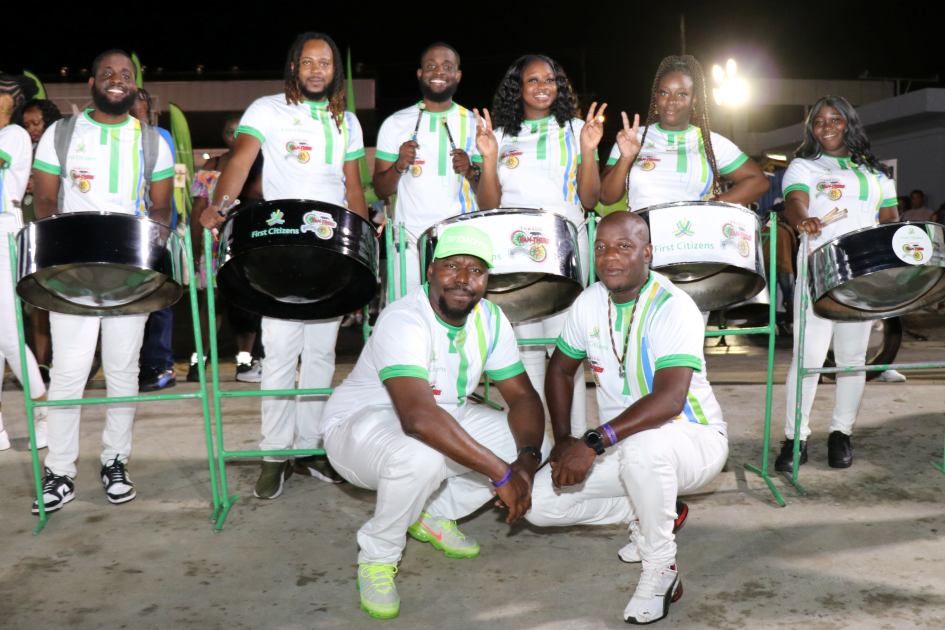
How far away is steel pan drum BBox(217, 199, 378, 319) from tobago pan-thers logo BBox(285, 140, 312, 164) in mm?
365

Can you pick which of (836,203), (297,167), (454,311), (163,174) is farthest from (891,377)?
(163,174)

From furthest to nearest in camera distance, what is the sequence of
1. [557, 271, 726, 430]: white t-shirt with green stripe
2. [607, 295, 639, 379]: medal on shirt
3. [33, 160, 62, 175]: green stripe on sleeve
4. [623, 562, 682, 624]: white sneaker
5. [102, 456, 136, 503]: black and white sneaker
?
[102, 456, 136, 503]: black and white sneaker
[33, 160, 62, 175]: green stripe on sleeve
[607, 295, 639, 379]: medal on shirt
[557, 271, 726, 430]: white t-shirt with green stripe
[623, 562, 682, 624]: white sneaker

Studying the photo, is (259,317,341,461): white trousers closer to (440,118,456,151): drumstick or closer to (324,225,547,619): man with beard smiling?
(324,225,547,619): man with beard smiling

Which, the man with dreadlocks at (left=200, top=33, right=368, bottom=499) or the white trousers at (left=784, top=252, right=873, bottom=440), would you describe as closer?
the man with dreadlocks at (left=200, top=33, right=368, bottom=499)

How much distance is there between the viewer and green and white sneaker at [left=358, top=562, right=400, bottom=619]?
1807mm

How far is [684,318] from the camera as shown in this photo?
1.99m

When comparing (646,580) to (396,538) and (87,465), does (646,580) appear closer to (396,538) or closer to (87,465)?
(396,538)

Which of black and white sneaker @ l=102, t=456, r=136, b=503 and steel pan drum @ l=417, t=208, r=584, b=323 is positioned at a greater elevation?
steel pan drum @ l=417, t=208, r=584, b=323

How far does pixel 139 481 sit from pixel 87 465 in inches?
11.3

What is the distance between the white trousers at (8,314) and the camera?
8.99 ft

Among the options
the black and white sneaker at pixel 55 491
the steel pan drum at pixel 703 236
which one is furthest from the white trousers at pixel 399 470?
the black and white sneaker at pixel 55 491

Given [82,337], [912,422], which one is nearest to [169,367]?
[82,337]

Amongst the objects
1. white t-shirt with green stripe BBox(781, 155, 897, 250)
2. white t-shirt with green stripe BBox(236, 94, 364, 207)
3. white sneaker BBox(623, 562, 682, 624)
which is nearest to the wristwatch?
white sneaker BBox(623, 562, 682, 624)

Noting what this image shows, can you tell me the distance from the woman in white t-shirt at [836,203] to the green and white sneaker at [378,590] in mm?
1440
